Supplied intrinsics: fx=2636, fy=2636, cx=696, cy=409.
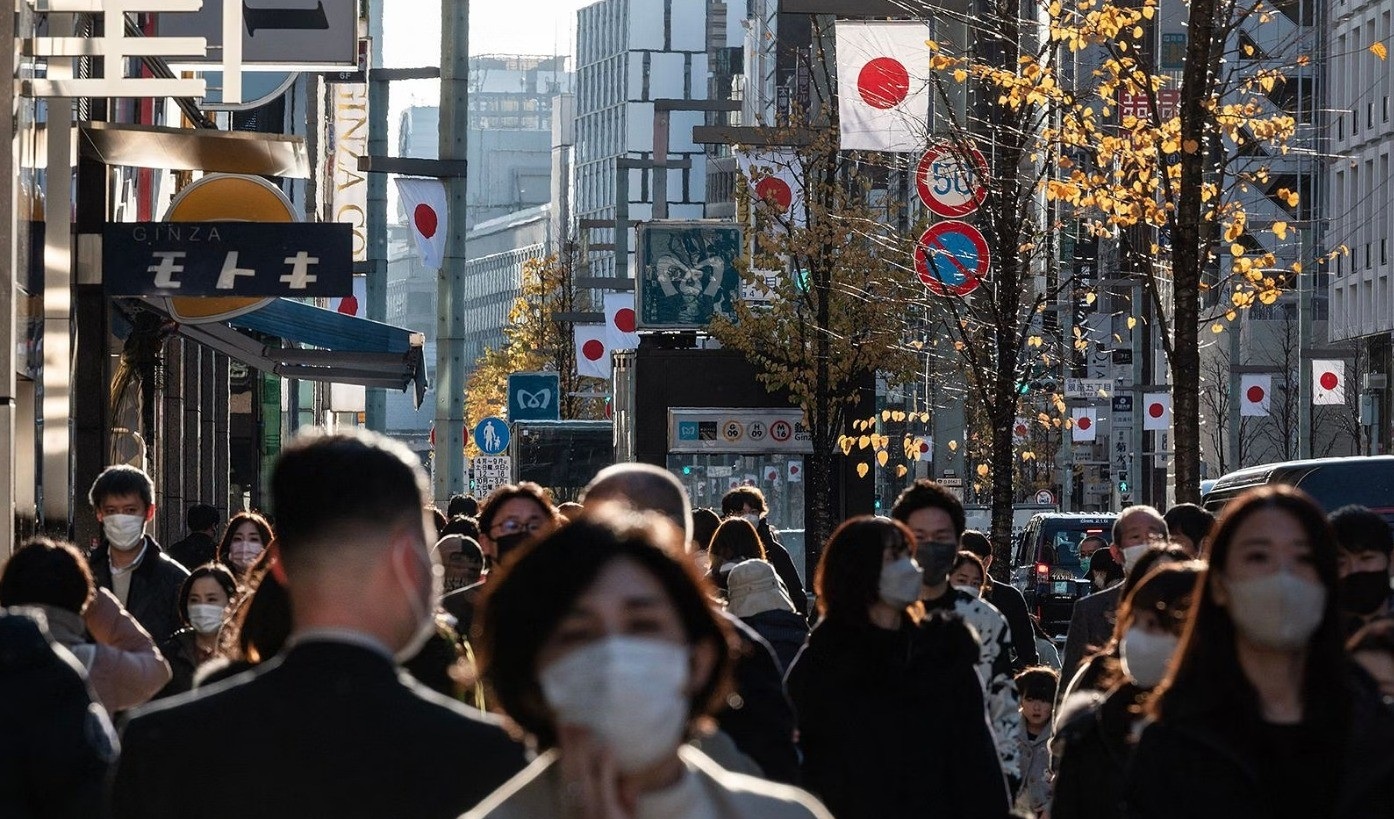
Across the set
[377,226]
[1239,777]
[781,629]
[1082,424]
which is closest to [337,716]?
[1239,777]

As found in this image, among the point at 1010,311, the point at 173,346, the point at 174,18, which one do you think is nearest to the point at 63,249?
the point at 174,18

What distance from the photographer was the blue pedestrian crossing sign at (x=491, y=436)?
42.3 metres

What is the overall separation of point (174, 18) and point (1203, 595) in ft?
58.4

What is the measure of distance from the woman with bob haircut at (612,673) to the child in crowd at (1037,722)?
25.1ft

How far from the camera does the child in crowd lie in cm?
1104

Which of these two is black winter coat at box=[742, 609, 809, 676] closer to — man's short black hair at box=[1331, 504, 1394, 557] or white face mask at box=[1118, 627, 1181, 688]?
man's short black hair at box=[1331, 504, 1394, 557]

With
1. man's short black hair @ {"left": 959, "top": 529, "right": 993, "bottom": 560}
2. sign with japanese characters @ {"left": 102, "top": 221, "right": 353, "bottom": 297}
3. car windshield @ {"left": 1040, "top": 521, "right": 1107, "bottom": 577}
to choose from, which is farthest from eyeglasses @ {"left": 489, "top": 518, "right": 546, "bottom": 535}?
car windshield @ {"left": 1040, "top": 521, "right": 1107, "bottom": 577}

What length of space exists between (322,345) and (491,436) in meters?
16.2

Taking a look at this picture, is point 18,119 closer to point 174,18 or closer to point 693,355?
point 174,18

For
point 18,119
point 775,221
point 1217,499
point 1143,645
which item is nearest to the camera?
point 1143,645

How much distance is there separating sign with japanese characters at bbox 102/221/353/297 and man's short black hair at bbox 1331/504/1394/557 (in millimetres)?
9977

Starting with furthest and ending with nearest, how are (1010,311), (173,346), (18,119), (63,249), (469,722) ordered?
(173,346), (1010,311), (63,249), (18,119), (469,722)

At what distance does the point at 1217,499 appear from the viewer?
69.1 ft

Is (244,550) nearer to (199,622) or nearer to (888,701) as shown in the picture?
(199,622)
